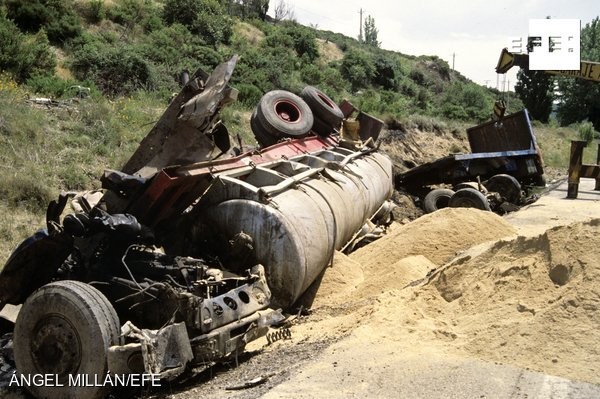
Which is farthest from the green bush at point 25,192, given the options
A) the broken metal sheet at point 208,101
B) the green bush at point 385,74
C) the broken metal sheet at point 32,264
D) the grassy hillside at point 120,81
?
the green bush at point 385,74

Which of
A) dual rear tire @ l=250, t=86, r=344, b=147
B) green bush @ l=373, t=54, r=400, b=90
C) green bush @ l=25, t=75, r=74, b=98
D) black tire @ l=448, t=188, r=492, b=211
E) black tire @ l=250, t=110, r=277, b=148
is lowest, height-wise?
black tire @ l=448, t=188, r=492, b=211

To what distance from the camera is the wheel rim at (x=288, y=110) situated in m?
11.3

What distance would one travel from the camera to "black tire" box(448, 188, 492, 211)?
12547mm

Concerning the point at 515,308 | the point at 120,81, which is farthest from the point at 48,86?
the point at 515,308

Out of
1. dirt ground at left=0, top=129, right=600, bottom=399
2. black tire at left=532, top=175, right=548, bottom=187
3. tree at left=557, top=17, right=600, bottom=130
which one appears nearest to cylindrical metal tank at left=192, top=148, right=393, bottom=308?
dirt ground at left=0, top=129, right=600, bottom=399

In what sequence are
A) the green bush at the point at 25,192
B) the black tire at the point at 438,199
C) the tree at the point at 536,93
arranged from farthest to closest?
the tree at the point at 536,93 → the black tire at the point at 438,199 → the green bush at the point at 25,192

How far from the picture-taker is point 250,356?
5.70 meters

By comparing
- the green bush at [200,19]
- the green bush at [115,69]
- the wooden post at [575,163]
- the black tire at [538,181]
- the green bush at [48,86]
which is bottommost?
the black tire at [538,181]

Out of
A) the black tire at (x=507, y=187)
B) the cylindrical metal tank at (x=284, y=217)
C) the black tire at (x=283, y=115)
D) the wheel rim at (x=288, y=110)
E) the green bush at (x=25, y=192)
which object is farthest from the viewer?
the black tire at (x=507, y=187)

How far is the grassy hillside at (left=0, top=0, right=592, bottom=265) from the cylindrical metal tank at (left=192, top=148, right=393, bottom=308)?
97.0 inches

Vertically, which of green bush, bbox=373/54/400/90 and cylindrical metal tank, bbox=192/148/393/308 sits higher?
green bush, bbox=373/54/400/90

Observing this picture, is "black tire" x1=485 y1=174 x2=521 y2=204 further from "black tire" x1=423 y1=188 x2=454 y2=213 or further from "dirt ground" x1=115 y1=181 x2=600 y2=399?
"dirt ground" x1=115 y1=181 x2=600 y2=399

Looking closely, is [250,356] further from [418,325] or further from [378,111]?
[378,111]

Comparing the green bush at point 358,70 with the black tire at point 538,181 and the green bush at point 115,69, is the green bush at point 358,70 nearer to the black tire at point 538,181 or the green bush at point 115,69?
the green bush at point 115,69
